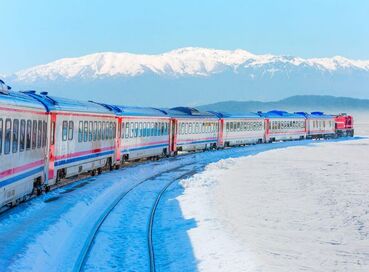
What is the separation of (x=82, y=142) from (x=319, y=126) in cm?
5916

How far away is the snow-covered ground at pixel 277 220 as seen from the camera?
41.1 feet

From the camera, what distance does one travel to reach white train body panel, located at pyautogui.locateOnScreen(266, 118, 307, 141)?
6612 cm

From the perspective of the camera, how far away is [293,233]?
15.3m

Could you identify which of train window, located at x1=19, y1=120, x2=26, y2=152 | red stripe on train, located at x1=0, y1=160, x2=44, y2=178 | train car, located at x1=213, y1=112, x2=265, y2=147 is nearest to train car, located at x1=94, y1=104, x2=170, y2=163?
red stripe on train, located at x1=0, y1=160, x2=44, y2=178

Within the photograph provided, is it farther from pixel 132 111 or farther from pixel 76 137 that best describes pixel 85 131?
pixel 132 111

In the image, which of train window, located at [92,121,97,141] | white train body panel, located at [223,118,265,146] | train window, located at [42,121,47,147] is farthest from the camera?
white train body panel, located at [223,118,265,146]

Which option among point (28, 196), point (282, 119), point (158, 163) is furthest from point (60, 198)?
point (282, 119)

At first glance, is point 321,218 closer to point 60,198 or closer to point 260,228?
point 260,228

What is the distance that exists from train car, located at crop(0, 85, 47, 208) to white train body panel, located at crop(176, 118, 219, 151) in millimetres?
23147

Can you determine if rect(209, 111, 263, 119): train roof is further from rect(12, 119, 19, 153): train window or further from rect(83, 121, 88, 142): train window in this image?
rect(12, 119, 19, 153): train window

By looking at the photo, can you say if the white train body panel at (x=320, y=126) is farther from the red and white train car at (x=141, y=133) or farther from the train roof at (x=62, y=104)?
the train roof at (x=62, y=104)

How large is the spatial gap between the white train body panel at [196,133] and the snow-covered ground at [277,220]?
36.4ft

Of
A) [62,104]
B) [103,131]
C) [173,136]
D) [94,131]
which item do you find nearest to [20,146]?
[62,104]

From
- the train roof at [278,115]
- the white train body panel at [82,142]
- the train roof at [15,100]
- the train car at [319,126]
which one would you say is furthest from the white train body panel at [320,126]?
the train roof at [15,100]
